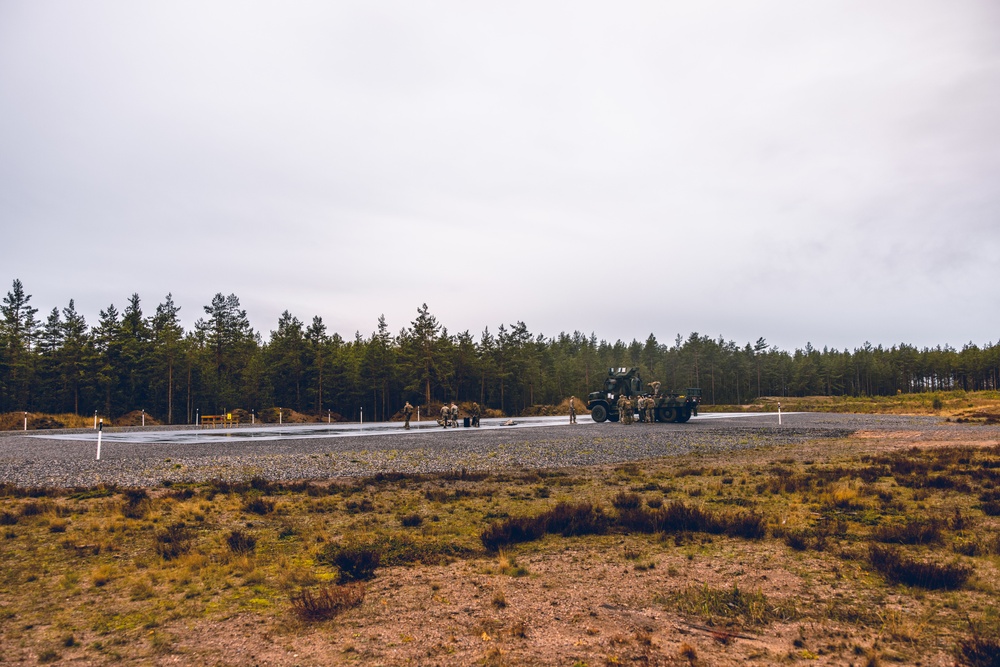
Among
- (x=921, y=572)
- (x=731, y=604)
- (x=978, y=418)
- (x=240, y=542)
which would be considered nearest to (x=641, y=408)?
(x=978, y=418)

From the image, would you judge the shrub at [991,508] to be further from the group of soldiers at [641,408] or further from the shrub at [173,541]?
the group of soldiers at [641,408]

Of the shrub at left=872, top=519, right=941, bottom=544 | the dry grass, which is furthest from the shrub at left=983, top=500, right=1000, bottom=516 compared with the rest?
the shrub at left=872, top=519, right=941, bottom=544

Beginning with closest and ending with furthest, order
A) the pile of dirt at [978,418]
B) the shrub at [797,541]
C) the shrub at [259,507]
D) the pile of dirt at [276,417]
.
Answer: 1. the shrub at [797,541]
2. the shrub at [259,507]
3. the pile of dirt at [978,418]
4. the pile of dirt at [276,417]

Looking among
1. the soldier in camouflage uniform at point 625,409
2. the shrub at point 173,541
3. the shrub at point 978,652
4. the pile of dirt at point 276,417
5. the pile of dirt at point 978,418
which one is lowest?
the pile of dirt at point 276,417

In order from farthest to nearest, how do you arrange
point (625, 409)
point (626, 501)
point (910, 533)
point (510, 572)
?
point (625, 409)
point (626, 501)
point (910, 533)
point (510, 572)

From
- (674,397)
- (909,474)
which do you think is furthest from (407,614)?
(674,397)

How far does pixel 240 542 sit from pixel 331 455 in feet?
38.7

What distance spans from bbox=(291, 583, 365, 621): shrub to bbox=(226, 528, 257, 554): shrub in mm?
2041

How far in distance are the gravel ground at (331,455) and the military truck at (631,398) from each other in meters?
10.3

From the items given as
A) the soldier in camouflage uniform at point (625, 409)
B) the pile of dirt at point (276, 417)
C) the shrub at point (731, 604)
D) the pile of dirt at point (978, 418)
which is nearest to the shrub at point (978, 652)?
the shrub at point (731, 604)

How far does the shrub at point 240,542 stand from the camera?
25.5 feet

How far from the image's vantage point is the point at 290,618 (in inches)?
215

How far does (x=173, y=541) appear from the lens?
8039 millimetres

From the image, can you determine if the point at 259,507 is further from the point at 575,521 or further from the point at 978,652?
the point at 978,652
